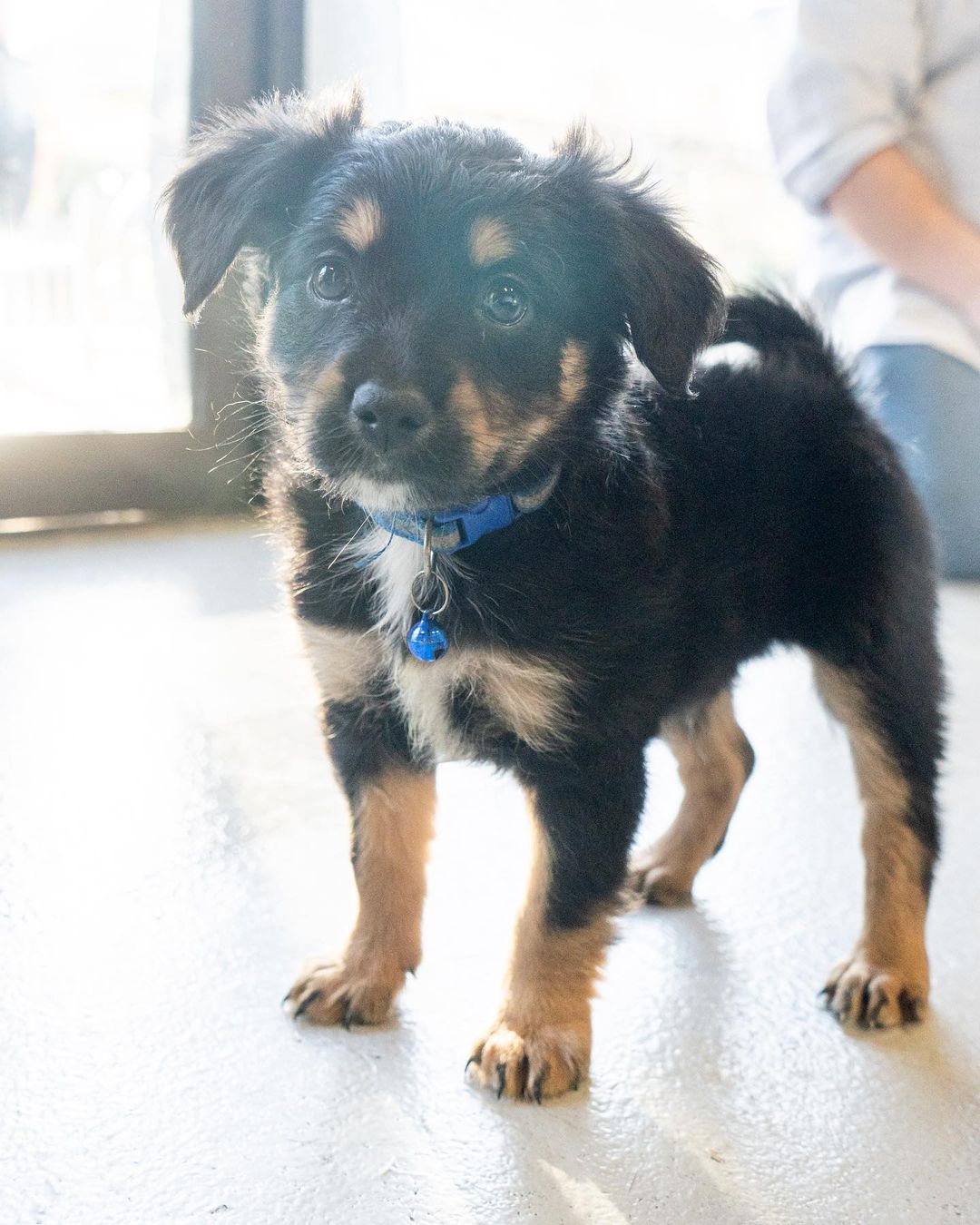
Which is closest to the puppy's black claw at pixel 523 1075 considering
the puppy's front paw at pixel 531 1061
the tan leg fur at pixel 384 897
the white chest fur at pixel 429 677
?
the puppy's front paw at pixel 531 1061

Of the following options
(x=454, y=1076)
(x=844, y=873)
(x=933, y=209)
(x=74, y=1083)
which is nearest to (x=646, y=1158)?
(x=454, y=1076)

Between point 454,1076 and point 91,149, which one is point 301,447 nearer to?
point 454,1076

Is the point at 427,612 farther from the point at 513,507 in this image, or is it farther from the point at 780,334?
the point at 780,334

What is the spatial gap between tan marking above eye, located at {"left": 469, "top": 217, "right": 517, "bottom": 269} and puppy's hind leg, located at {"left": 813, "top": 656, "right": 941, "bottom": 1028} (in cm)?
78

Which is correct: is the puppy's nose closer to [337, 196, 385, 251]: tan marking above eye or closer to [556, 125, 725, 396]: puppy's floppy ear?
[337, 196, 385, 251]: tan marking above eye

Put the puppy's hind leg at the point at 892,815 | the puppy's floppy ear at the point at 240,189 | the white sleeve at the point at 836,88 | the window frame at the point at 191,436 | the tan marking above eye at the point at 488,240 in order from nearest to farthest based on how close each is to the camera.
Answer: the tan marking above eye at the point at 488,240
the puppy's floppy ear at the point at 240,189
the puppy's hind leg at the point at 892,815
the white sleeve at the point at 836,88
the window frame at the point at 191,436

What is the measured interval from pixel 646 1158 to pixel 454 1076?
0.25 meters

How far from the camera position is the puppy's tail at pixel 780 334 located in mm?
1908

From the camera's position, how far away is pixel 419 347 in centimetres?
136

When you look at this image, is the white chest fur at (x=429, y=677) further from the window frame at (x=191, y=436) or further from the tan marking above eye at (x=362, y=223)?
the window frame at (x=191, y=436)

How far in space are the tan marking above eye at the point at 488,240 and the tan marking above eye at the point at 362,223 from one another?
105 millimetres

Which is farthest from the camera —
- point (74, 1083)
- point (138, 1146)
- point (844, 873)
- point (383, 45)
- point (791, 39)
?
point (383, 45)

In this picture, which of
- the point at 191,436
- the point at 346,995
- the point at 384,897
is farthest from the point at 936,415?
the point at 346,995

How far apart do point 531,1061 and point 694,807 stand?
642mm
